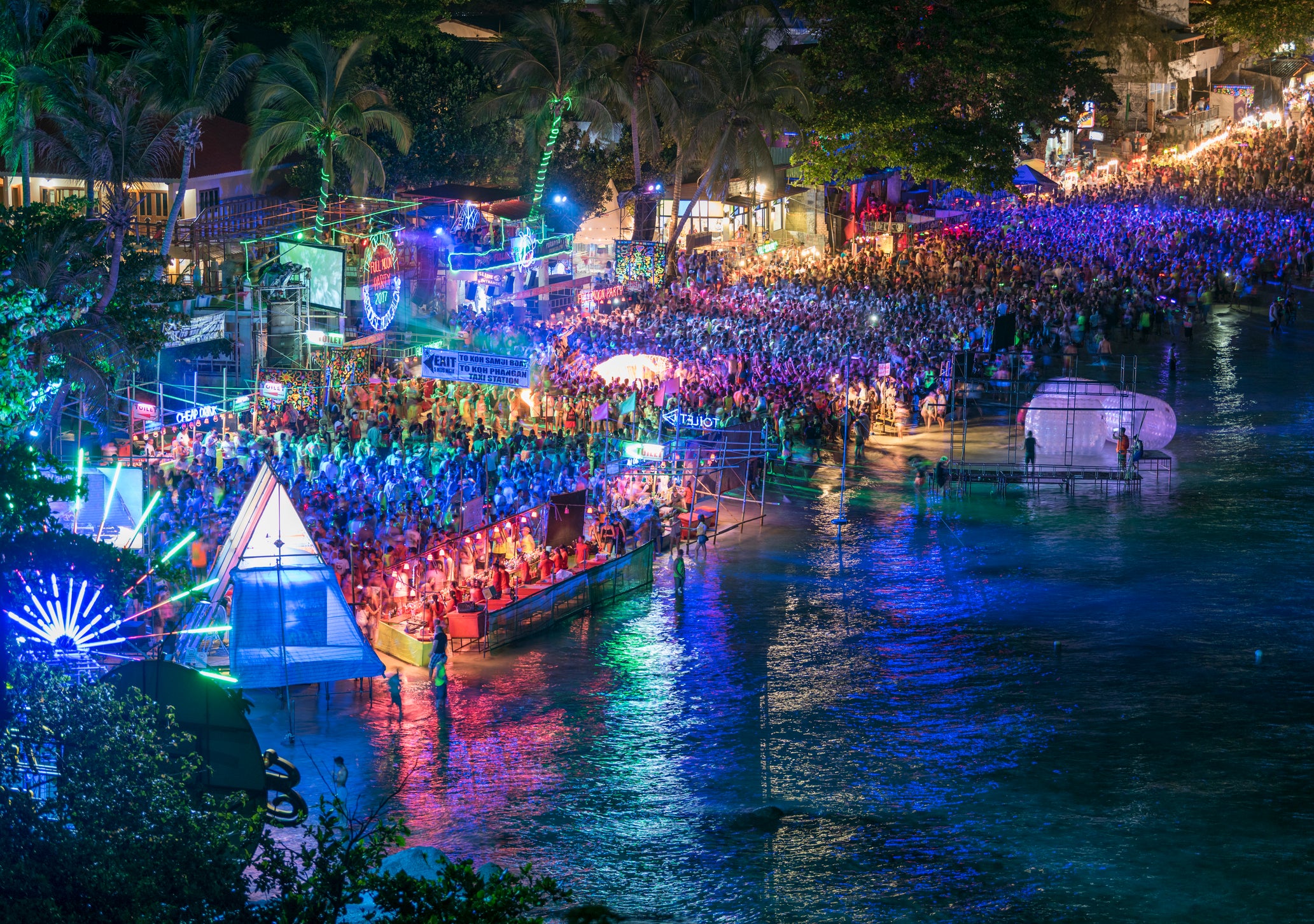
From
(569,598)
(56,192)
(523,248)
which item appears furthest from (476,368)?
(56,192)

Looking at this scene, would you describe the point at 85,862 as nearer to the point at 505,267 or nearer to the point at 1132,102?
the point at 505,267

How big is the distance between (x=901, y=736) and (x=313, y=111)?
92.6 ft

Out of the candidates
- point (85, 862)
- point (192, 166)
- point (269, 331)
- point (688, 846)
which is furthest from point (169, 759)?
→ point (192, 166)

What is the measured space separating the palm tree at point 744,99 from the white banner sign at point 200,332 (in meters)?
22.4

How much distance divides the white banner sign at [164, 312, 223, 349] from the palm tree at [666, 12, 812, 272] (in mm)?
22370

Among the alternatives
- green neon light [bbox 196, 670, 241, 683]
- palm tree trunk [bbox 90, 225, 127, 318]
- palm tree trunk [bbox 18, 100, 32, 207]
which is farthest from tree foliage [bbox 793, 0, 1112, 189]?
green neon light [bbox 196, 670, 241, 683]

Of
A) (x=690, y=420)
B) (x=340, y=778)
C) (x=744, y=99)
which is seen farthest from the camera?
(x=744, y=99)

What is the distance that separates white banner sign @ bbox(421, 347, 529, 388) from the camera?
2572 centimetres

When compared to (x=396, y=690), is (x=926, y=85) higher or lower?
higher

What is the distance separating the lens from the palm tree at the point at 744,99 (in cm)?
5262

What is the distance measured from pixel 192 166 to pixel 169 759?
3365 centimetres

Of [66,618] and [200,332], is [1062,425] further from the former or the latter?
[66,618]

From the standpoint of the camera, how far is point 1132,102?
293 ft

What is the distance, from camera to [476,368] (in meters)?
25.8
